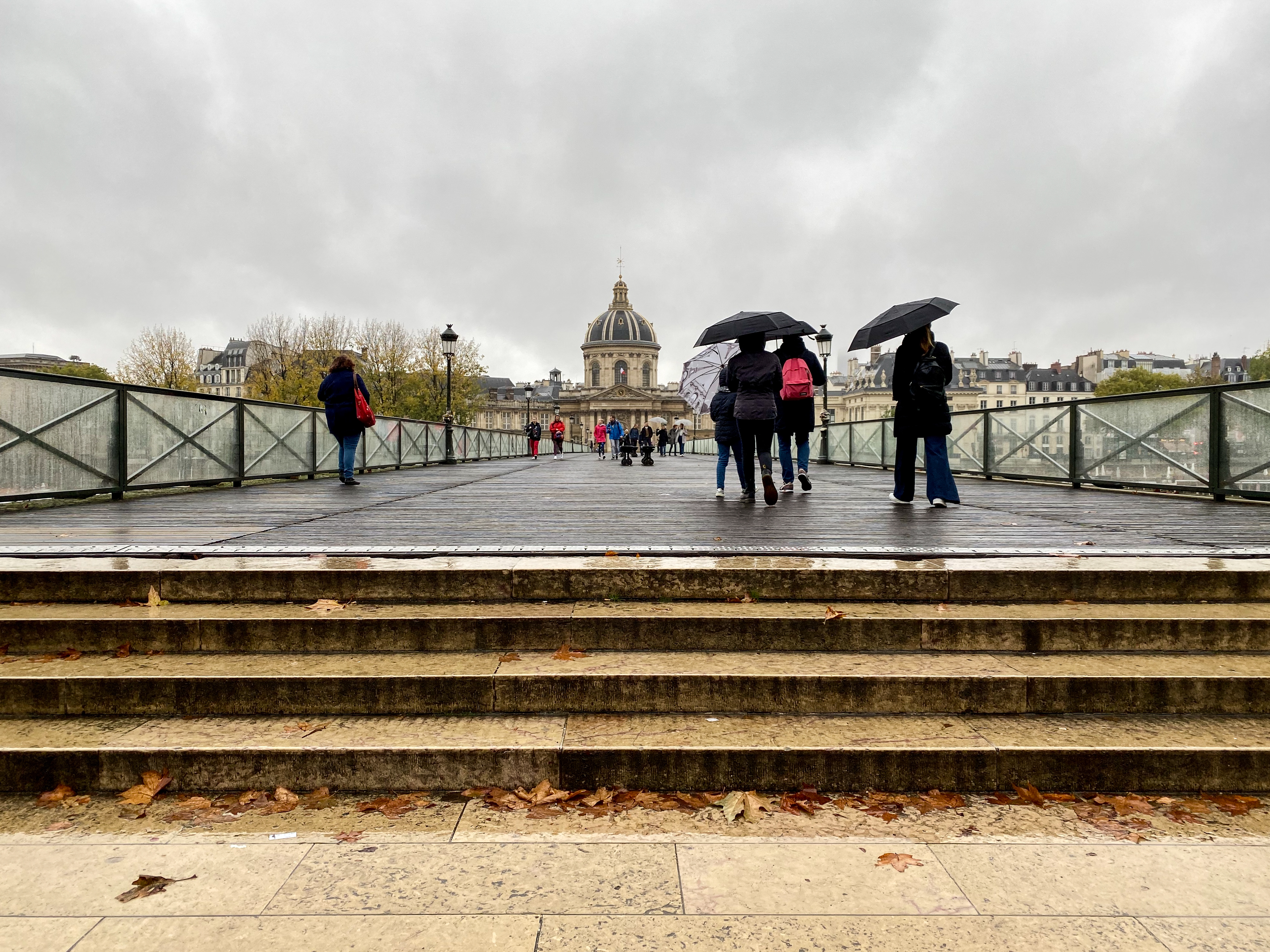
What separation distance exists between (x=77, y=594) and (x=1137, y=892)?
494 centimetres

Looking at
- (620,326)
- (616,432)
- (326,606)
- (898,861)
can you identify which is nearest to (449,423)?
(616,432)

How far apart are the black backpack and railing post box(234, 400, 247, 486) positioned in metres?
9.87

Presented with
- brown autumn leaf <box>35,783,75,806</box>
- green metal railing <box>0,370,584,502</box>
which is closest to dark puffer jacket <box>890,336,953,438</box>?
brown autumn leaf <box>35,783,75,806</box>

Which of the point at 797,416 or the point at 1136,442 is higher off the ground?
the point at 797,416

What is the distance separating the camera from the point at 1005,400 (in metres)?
129

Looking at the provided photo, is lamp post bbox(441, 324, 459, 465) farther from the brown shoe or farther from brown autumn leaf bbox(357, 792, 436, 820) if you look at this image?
brown autumn leaf bbox(357, 792, 436, 820)

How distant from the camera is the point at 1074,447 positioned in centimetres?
1279

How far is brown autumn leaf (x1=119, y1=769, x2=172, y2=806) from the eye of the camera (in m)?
3.16

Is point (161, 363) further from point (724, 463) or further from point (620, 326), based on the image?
point (620, 326)

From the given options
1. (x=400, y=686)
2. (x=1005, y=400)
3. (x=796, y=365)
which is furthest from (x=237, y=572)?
(x=1005, y=400)

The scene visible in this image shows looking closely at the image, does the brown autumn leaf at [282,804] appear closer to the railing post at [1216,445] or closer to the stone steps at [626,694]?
the stone steps at [626,694]

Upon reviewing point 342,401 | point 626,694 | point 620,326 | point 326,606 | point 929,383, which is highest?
point 620,326

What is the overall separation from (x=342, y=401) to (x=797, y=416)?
672 centimetres

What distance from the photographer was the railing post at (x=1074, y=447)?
12.6 m
